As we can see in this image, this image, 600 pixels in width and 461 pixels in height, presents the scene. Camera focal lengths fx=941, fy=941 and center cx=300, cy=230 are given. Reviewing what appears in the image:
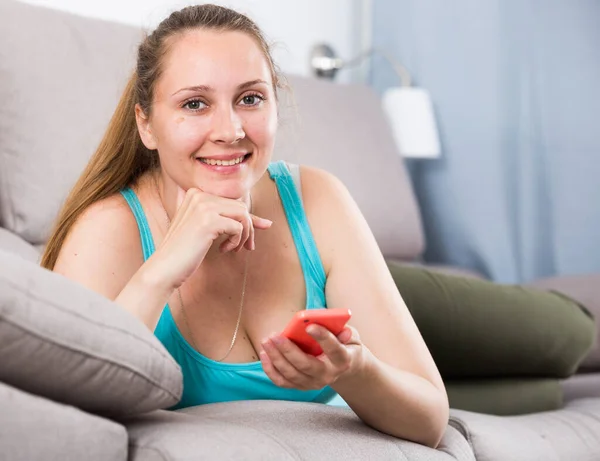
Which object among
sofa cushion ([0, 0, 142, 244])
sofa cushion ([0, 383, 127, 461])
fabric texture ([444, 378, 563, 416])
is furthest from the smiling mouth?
fabric texture ([444, 378, 563, 416])

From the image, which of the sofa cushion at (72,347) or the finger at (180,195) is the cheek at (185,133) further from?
the sofa cushion at (72,347)

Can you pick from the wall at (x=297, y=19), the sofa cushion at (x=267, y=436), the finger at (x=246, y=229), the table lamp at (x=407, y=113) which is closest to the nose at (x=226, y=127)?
the finger at (x=246, y=229)

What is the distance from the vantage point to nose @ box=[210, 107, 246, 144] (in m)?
1.25

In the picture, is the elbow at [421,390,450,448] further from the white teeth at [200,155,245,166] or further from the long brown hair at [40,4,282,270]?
the long brown hair at [40,4,282,270]

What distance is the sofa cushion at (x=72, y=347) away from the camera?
2.77ft

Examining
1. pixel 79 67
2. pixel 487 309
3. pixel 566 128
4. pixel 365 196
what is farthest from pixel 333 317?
pixel 566 128

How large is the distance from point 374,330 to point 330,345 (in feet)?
1.02

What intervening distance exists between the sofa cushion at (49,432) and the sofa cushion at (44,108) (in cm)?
106

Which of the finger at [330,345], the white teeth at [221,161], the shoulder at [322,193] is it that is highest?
the white teeth at [221,161]

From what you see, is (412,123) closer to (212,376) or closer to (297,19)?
(297,19)

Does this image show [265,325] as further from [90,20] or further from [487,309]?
[90,20]

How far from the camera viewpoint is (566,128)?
319cm

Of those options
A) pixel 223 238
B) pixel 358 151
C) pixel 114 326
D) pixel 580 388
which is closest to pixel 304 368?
pixel 114 326

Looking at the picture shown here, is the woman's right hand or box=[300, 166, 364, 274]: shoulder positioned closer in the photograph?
the woman's right hand
